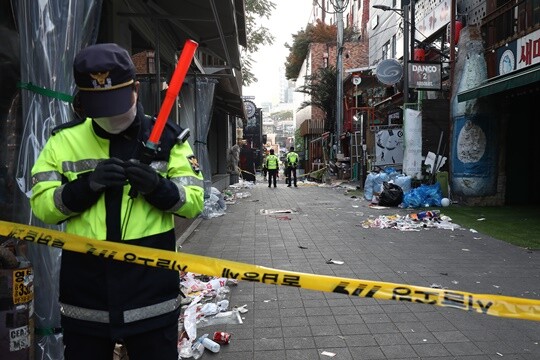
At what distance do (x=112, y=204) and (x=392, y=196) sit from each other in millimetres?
11802

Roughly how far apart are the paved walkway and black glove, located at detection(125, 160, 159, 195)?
230 centimetres

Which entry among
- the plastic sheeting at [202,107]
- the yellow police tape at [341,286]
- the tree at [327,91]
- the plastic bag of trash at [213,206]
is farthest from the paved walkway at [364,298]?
the tree at [327,91]

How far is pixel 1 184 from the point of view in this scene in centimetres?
358

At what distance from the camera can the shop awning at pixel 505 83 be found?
9.02m

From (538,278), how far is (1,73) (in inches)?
243

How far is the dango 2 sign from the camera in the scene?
14.7m

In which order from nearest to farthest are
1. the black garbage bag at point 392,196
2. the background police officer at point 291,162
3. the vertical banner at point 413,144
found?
the black garbage bag at point 392,196, the vertical banner at point 413,144, the background police officer at point 291,162

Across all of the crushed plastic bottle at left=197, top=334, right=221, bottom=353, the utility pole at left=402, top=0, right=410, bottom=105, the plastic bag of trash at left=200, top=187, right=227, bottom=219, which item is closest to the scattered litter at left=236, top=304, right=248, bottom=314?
→ the crushed plastic bottle at left=197, top=334, right=221, bottom=353

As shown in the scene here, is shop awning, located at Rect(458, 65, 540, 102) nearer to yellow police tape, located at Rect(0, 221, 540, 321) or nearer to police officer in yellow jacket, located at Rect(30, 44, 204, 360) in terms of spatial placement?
yellow police tape, located at Rect(0, 221, 540, 321)

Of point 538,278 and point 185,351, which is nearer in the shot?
point 185,351

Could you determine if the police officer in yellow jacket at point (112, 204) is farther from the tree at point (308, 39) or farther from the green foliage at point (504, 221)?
the tree at point (308, 39)

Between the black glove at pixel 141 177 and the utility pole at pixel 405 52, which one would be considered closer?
the black glove at pixel 141 177

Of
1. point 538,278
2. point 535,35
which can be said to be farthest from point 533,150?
point 538,278

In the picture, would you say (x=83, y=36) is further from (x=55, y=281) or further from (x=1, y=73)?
(x=55, y=281)
